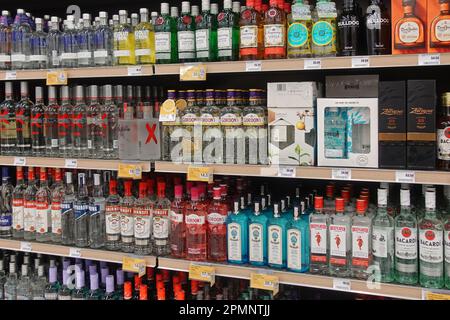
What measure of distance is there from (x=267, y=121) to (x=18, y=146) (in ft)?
5.12

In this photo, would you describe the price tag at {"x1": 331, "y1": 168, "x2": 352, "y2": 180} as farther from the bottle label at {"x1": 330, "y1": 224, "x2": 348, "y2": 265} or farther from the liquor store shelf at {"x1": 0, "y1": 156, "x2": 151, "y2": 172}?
the liquor store shelf at {"x1": 0, "y1": 156, "x2": 151, "y2": 172}

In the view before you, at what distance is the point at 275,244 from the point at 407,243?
59 centimetres

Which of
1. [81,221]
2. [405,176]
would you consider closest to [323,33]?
[405,176]

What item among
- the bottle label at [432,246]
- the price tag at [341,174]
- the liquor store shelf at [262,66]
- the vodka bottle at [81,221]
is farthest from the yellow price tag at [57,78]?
the bottle label at [432,246]

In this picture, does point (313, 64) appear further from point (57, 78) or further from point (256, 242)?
point (57, 78)

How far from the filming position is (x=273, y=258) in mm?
2305

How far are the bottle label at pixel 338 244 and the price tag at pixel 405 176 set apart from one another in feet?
1.07

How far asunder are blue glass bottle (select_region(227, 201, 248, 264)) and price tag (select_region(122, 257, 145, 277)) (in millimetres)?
464

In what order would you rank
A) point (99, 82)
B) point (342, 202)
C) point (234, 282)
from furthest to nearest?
point (99, 82) < point (234, 282) < point (342, 202)

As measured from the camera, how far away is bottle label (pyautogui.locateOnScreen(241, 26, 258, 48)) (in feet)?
7.50

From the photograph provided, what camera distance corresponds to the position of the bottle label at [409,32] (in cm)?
200

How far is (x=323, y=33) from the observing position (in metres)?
2.17

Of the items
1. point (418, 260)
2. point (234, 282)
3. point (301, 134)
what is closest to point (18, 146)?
point (234, 282)
